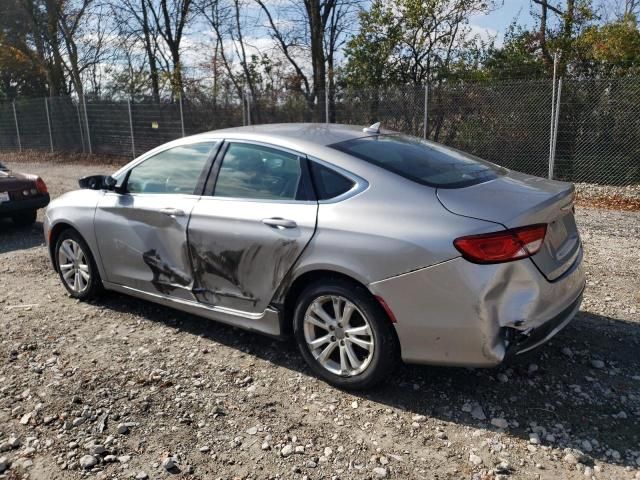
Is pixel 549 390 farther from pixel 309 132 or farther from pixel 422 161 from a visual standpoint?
pixel 309 132

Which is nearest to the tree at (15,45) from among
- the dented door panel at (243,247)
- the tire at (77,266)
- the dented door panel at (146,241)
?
the tire at (77,266)

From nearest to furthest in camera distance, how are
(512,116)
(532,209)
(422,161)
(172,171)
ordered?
(532,209) < (422,161) < (172,171) < (512,116)

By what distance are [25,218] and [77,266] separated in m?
4.39

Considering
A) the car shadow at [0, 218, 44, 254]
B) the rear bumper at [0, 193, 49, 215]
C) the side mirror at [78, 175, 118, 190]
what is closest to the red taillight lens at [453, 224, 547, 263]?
the side mirror at [78, 175, 118, 190]

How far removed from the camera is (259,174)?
378 cm

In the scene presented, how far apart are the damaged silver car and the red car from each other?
14.2 feet

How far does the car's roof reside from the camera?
374cm

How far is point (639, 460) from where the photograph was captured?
2672 mm

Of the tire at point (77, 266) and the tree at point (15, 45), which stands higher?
the tree at point (15, 45)

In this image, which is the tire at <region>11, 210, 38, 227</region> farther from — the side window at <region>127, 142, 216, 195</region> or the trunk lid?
the trunk lid

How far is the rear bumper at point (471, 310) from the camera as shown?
2.85 metres

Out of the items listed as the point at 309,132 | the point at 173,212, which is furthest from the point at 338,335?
the point at 173,212

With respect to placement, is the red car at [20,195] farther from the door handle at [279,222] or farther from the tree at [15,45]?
the tree at [15,45]

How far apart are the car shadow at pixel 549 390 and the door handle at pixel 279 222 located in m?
1.01
